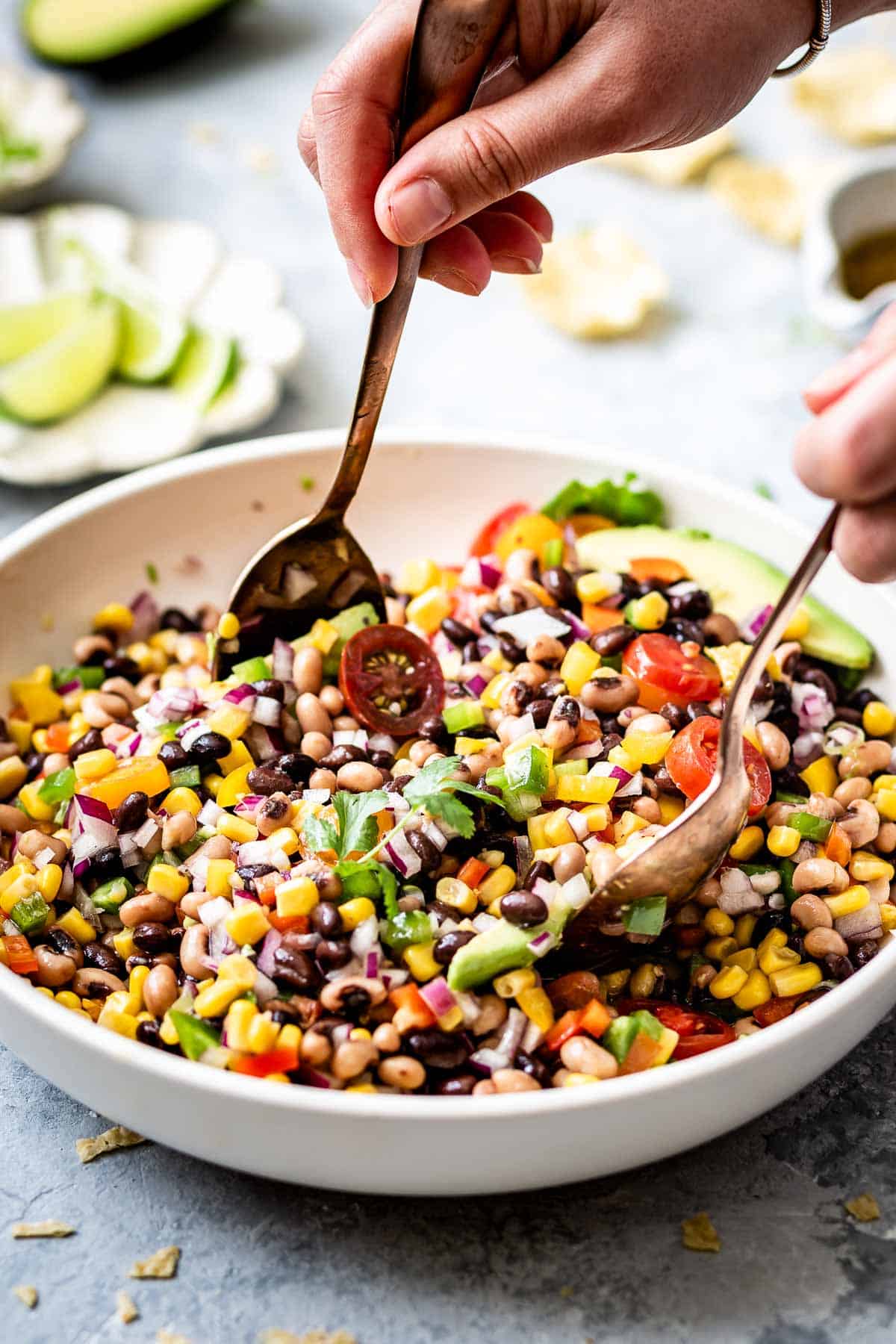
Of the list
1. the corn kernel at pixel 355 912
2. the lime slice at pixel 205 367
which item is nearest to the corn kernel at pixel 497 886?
the corn kernel at pixel 355 912

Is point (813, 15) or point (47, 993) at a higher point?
point (813, 15)

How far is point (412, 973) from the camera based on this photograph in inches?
105

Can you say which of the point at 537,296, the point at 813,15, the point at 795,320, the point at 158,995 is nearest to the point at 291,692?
the point at 158,995

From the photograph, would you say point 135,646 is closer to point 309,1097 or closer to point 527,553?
point 527,553

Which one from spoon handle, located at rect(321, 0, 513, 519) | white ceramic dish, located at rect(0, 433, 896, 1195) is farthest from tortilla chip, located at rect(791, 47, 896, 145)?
spoon handle, located at rect(321, 0, 513, 519)

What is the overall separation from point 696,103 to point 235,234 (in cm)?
315

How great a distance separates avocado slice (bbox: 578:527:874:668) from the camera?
354 centimetres

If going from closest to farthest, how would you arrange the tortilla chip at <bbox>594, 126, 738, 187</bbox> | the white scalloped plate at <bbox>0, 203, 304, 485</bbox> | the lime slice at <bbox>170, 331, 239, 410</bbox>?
the white scalloped plate at <bbox>0, 203, 304, 485</bbox> < the lime slice at <bbox>170, 331, 239, 410</bbox> < the tortilla chip at <bbox>594, 126, 738, 187</bbox>

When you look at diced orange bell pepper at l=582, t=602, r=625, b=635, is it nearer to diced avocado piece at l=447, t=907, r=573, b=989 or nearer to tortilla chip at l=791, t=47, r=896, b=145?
diced avocado piece at l=447, t=907, r=573, b=989

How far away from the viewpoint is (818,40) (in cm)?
348

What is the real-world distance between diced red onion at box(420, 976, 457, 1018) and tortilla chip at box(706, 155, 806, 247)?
426 centimetres

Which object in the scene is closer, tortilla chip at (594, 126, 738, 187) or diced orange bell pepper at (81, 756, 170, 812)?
diced orange bell pepper at (81, 756, 170, 812)

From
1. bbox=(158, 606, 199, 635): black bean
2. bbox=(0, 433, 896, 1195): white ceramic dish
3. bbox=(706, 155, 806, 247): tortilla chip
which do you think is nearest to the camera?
bbox=(0, 433, 896, 1195): white ceramic dish

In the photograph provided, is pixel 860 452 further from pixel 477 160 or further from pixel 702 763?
pixel 477 160
